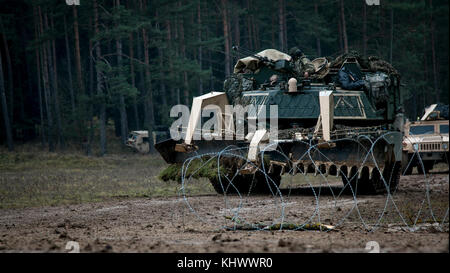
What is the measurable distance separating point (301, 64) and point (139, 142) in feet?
74.2

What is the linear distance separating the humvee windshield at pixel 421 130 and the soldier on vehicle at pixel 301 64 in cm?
810

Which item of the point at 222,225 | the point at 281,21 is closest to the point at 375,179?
the point at 222,225

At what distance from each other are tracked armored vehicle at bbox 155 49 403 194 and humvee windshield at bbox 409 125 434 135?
21.3 ft

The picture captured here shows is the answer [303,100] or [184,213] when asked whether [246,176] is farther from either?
[184,213]

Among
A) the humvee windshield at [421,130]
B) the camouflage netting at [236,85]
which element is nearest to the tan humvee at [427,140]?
the humvee windshield at [421,130]

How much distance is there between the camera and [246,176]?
57.6ft

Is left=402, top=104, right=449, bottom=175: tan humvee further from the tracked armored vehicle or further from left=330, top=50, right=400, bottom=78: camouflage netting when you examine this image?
the tracked armored vehicle

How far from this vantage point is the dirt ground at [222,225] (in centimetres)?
819

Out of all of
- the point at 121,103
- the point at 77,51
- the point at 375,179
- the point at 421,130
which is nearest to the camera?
the point at 375,179

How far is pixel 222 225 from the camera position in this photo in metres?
11.2

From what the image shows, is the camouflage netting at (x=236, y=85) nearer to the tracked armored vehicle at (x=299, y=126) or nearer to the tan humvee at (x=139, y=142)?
the tracked armored vehicle at (x=299, y=126)

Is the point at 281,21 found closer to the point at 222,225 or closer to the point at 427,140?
the point at 427,140
